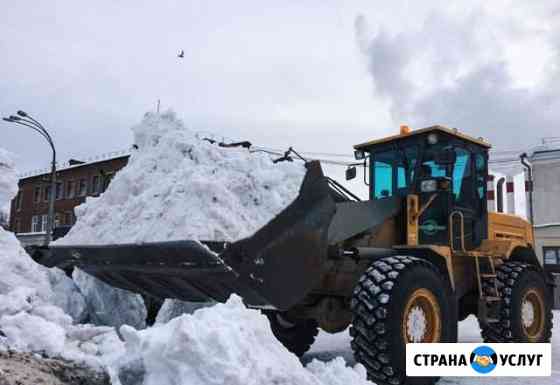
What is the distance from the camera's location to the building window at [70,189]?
151 feet

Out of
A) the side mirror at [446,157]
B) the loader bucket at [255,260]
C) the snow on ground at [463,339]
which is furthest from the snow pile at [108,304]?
the side mirror at [446,157]

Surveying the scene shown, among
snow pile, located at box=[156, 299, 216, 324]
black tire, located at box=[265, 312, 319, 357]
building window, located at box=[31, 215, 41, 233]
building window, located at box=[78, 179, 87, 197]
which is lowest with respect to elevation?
black tire, located at box=[265, 312, 319, 357]

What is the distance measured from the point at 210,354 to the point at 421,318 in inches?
92.7

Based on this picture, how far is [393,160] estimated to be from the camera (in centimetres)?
648

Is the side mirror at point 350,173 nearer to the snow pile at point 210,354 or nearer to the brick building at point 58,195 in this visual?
the snow pile at point 210,354

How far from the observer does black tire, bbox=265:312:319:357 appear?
6730 mm

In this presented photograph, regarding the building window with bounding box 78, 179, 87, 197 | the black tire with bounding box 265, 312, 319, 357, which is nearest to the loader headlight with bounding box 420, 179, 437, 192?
the black tire with bounding box 265, 312, 319, 357

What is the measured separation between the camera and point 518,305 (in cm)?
627

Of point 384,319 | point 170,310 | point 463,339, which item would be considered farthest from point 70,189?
point 384,319

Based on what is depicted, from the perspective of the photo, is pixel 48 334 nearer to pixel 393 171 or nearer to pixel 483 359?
pixel 483 359

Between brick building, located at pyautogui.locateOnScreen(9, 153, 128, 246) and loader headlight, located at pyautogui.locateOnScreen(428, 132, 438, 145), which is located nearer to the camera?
loader headlight, located at pyautogui.locateOnScreen(428, 132, 438, 145)

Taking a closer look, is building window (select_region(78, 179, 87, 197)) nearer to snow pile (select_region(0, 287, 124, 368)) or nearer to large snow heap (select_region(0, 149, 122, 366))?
large snow heap (select_region(0, 149, 122, 366))

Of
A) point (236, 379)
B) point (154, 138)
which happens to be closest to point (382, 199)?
point (154, 138)

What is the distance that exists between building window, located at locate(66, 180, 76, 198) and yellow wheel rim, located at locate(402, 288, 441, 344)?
44405 mm
